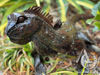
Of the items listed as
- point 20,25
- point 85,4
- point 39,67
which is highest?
point 20,25

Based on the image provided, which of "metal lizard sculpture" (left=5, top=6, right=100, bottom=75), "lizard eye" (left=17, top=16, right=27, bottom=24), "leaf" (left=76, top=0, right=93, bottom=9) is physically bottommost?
"leaf" (left=76, top=0, right=93, bottom=9)

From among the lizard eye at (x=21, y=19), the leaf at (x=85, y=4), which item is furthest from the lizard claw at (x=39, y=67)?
the leaf at (x=85, y=4)

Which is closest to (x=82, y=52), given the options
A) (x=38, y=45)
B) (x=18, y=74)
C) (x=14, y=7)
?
(x=38, y=45)

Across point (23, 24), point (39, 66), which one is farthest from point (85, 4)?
point (23, 24)

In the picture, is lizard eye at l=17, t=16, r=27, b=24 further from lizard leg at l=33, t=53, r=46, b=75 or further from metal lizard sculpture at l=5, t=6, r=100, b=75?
lizard leg at l=33, t=53, r=46, b=75

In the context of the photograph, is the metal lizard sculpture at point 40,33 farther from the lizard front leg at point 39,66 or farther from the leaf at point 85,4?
the leaf at point 85,4

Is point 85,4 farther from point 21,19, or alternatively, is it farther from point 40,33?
point 21,19

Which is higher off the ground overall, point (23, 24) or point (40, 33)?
point (23, 24)

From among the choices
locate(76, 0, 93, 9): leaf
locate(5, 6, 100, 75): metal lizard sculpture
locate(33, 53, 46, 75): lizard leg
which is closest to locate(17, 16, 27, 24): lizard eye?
locate(5, 6, 100, 75): metal lizard sculpture

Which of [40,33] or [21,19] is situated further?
[40,33]
